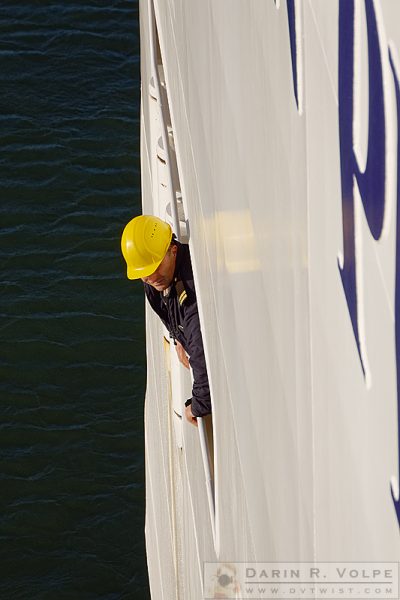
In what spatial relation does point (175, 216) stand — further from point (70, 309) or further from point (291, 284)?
point (70, 309)

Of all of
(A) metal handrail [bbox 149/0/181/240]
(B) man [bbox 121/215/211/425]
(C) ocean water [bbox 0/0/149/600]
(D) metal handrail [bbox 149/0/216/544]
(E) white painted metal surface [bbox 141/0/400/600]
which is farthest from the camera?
(C) ocean water [bbox 0/0/149/600]

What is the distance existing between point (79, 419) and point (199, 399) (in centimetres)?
991

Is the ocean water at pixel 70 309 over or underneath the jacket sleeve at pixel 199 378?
underneath

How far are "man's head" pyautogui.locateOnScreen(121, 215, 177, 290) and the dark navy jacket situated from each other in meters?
0.06

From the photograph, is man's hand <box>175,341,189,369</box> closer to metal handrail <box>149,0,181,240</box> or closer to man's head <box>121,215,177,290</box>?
man's head <box>121,215,177,290</box>

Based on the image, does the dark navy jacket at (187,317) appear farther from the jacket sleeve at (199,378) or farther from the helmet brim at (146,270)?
the helmet brim at (146,270)

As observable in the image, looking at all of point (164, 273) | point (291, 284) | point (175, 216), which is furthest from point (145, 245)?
point (291, 284)

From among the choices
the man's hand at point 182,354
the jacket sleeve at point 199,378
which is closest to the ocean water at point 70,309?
the man's hand at point 182,354

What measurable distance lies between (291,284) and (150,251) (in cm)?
282

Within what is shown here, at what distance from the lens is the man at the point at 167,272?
5.11m

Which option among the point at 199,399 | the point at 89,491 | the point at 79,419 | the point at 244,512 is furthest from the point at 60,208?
the point at 244,512

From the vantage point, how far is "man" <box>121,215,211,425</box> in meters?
5.11

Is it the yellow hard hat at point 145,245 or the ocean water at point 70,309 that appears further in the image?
the ocean water at point 70,309

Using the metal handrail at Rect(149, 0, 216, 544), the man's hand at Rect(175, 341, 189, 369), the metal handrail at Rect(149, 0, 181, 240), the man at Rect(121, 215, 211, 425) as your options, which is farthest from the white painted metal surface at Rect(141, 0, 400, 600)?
the man's hand at Rect(175, 341, 189, 369)
